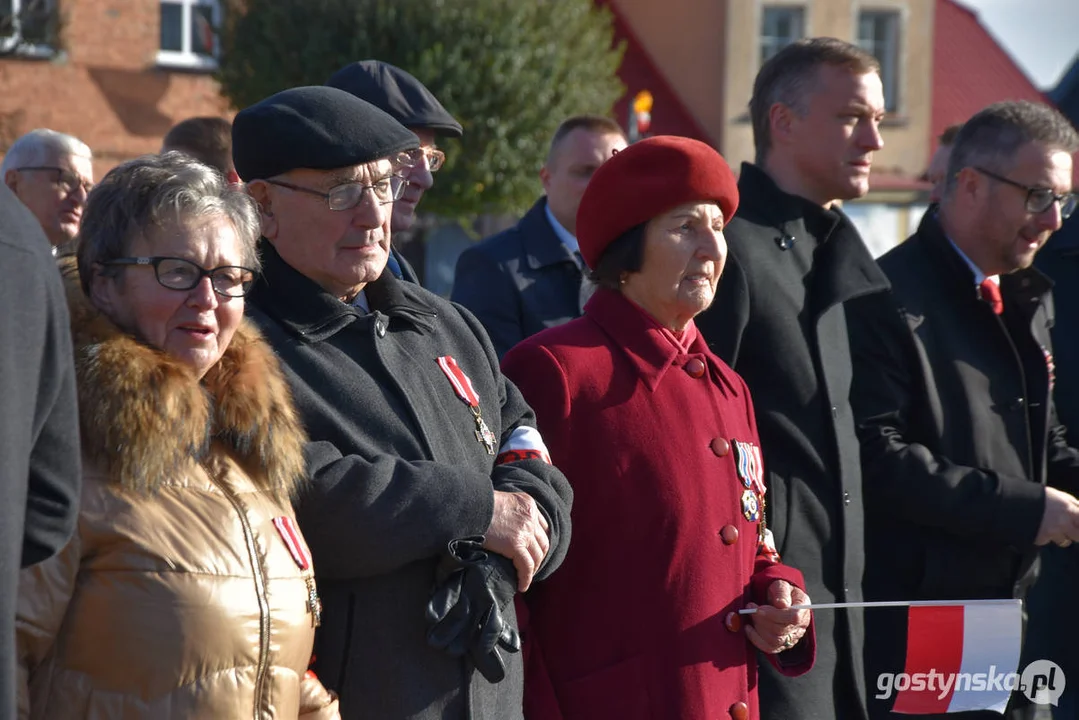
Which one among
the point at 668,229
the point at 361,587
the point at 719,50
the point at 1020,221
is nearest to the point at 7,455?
the point at 361,587

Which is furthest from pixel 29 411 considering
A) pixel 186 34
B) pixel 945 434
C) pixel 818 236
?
pixel 186 34

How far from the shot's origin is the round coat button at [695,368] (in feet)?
11.8

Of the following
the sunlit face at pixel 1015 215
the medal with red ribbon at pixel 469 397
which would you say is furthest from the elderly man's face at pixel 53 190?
the sunlit face at pixel 1015 215

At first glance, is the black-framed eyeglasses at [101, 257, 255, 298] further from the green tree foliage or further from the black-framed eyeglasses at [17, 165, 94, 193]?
the green tree foliage

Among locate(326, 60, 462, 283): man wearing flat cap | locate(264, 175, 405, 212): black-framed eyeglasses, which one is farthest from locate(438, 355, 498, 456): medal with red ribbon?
locate(326, 60, 462, 283): man wearing flat cap

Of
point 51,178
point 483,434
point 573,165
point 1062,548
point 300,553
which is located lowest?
point 1062,548

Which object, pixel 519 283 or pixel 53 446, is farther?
pixel 519 283

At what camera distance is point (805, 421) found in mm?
4094

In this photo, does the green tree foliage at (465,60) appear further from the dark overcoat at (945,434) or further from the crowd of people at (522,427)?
the dark overcoat at (945,434)

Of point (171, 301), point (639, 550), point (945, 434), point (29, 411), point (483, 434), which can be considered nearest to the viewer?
point (29, 411)

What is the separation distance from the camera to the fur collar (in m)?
2.50

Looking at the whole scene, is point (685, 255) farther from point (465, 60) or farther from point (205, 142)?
point (465, 60)

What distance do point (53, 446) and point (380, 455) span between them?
0.88 meters

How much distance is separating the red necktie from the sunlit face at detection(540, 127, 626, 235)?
1.61 m
